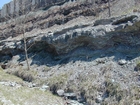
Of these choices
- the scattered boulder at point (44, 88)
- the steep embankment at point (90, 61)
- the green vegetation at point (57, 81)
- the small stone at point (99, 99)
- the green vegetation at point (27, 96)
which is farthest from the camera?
the scattered boulder at point (44, 88)

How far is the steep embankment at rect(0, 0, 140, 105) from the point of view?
12859 mm

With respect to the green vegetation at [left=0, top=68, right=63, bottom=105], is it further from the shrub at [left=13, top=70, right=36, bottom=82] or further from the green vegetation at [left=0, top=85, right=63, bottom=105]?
the shrub at [left=13, top=70, right=36, bottom=82]

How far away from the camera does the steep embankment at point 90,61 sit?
1286 centimetres

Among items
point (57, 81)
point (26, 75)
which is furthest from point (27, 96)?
point (26, 75)

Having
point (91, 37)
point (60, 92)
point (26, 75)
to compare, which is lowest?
point (26, 75)

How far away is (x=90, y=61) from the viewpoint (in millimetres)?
16234

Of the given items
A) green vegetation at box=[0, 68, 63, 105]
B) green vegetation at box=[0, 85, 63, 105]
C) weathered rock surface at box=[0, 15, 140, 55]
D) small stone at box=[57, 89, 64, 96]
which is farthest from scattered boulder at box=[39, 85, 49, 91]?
weathered rock surface at box=[0, 15, 140, 55]

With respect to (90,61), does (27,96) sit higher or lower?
lower

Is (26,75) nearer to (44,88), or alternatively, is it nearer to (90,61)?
(44,88)

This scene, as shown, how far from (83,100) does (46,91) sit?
112 inches

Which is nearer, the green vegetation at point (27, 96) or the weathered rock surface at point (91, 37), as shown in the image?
the green vegetation at point (27, 96)

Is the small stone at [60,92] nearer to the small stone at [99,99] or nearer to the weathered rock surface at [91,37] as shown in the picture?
the small stone at [99,99]

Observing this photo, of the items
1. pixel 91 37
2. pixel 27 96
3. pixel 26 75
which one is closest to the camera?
pixel 27 96

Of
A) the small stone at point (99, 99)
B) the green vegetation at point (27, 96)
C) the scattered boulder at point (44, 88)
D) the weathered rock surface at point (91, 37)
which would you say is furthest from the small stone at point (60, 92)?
the weathered rock surface at point (91, 37)
